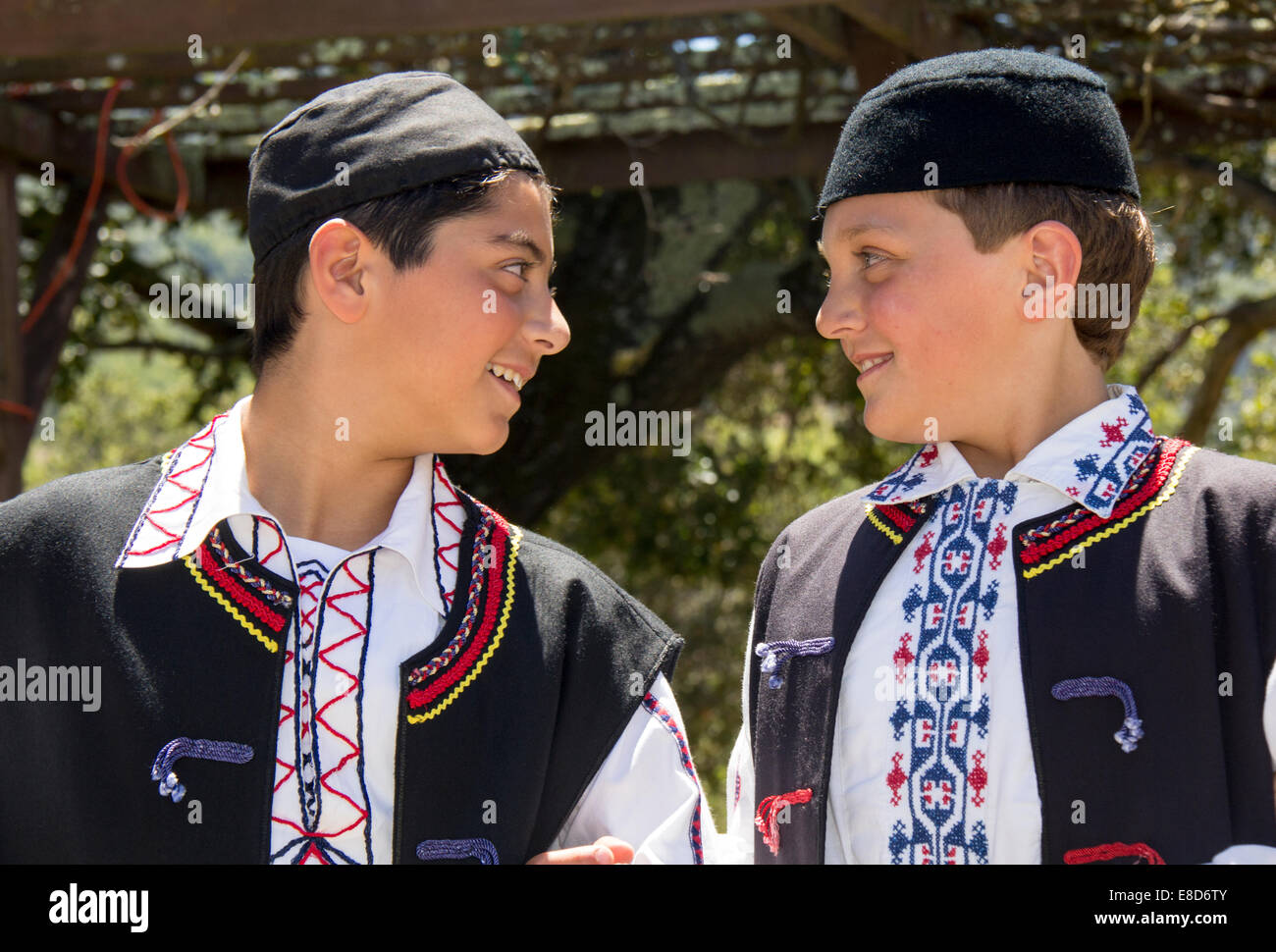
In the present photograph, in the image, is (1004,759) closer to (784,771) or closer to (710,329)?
(784,771)

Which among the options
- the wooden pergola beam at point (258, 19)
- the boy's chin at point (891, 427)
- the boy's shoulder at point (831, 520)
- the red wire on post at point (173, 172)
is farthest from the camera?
the red wire on post at point (173, 172)

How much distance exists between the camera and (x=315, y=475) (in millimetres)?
1780

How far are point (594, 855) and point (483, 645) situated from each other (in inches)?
11.4

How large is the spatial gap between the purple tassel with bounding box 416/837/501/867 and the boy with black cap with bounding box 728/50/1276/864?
37 centimetres

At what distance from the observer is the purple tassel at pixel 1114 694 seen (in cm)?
150

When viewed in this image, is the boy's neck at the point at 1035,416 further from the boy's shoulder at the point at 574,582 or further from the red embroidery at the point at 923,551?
the boy's shoulder at the point at 574,582

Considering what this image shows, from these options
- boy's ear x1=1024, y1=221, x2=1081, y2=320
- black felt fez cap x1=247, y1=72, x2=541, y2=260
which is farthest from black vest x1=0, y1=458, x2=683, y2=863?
boy's ear x1=1024, y1=221, x2=1081, y2=320

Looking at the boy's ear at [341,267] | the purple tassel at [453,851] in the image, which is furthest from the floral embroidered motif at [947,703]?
the boy's ear at [341,267]

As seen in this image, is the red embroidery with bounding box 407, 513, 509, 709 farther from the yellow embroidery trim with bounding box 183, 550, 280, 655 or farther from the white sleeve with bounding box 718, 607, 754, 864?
the white sleeve with bounding box 718, 607, 754, 864

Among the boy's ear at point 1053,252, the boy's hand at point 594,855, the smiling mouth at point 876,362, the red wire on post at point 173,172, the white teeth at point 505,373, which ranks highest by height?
the red wire on post at point 173,172

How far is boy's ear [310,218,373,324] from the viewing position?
1.76 m

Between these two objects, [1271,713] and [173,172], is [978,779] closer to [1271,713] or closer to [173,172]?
[1271,713]

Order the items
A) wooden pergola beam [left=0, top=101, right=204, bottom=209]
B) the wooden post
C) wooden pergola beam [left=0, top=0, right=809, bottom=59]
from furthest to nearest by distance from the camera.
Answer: wooden pergola beam [left=0, top=101, right=204, bottom=209] < the wooden post < wooden pergola beam [left=0, top=0, right=809, bottom=59]

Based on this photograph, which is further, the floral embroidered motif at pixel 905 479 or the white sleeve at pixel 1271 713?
the floral embroidered motif at pixel 905 479
